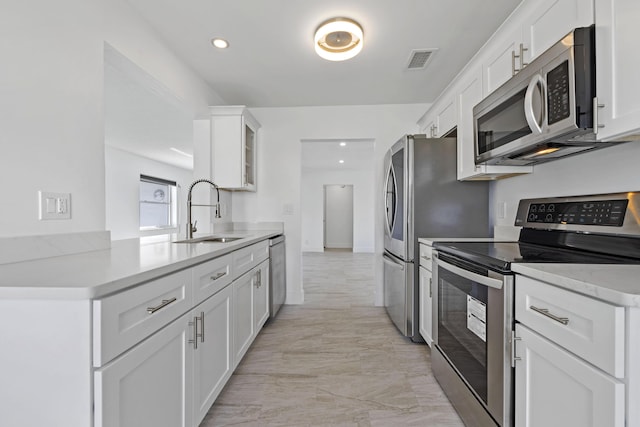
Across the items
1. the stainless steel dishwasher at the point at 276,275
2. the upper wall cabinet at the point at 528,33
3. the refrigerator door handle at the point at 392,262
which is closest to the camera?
the upper wall cabinet at the point at 528,33

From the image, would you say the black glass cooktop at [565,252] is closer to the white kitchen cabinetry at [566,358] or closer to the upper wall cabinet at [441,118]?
the white kitchen cabinetry at [566,358]

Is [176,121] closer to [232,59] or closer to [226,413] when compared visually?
[232,59]

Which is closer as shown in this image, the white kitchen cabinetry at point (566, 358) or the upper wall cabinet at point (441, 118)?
the white kitchen cabinetry at point (566, 358)

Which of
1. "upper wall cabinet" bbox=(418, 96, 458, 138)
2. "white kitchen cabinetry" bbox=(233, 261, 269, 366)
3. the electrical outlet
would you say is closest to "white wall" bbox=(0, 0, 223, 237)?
"white kitchen cabinetry" bbox=(233, 261, 269, 366)

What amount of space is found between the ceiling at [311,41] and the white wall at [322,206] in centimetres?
528

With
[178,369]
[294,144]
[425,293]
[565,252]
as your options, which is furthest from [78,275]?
[294,144]

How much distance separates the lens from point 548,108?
124cm

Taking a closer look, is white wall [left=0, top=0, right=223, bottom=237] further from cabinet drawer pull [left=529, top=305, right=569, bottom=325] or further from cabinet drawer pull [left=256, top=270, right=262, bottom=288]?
cabinet drawer pull [left=529, top=305, right=569, bottom=325]

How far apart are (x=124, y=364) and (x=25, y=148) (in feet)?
3.34

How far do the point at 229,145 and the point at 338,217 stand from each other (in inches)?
242

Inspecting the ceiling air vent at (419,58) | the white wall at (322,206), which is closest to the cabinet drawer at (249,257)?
the ceiling air vent at (419,58)

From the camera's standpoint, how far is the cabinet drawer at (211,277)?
1314mm

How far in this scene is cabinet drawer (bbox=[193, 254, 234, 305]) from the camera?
51.8 inches

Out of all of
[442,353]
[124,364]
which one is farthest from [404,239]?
[124,364]
